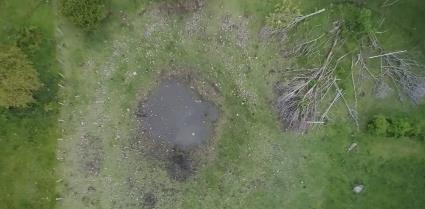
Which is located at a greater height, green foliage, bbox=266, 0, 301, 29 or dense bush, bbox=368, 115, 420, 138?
green foliage, bbox=266, 0, 301, 29

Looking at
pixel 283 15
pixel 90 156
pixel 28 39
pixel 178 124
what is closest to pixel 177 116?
pixel 178 124

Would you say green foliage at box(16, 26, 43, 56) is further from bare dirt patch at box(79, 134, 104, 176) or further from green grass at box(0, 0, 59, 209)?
bare dirt patch at box(79, 134, 104, 176)

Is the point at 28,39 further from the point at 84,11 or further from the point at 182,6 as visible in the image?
the point at 182,6

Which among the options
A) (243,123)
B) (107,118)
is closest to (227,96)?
(243,123)

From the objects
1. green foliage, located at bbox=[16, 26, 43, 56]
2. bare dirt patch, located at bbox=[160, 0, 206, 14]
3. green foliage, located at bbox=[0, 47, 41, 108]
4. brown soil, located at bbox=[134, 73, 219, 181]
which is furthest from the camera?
brown soil, located at bbox=[134, 73, 219, 181]

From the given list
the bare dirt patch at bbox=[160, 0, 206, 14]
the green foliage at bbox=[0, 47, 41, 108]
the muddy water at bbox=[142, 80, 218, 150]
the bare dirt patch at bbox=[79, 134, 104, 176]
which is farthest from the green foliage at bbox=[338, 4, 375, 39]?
the green foliage at bbox=[0, 47, 41, 108]

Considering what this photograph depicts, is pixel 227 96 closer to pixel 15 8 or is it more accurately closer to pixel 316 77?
pixel 316 77
